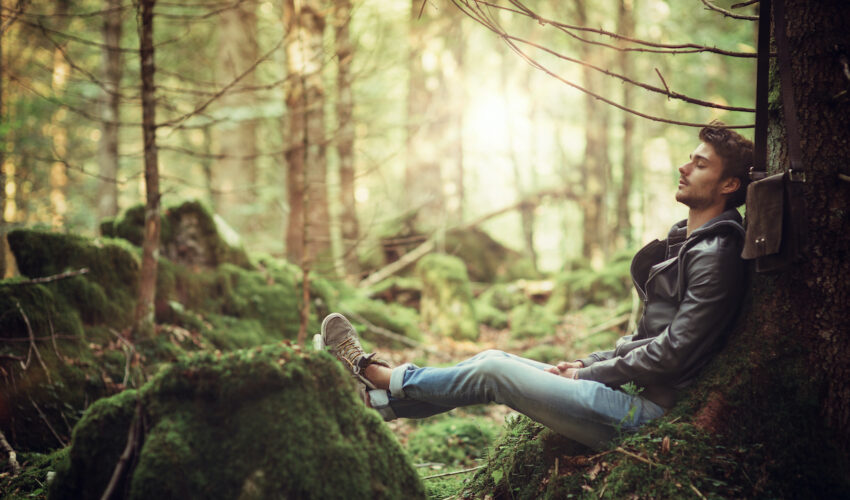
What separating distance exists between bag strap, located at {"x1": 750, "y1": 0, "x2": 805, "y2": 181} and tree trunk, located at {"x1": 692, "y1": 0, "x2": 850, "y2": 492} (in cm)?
5

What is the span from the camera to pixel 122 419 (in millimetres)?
2658

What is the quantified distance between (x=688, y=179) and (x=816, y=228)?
2.87 ft

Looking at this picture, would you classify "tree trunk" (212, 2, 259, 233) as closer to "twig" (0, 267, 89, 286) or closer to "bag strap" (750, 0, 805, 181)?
"twig" (0, 267, 89, 286)

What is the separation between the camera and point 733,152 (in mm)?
3426

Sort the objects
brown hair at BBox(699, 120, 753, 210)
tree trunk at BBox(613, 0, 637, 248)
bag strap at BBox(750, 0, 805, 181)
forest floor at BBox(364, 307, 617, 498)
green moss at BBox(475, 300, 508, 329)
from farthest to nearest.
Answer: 1. tree trunk at BBox(613, 0, 637, 248)
2. green moss at BBox(475, 300, 508, 329)
3. forest floor at BBox(364, 307, 617, 498)
4. brown hair at BBox(699, 120, 753, 210)
5. bag strap at BBox(750, 0, 805, 181)

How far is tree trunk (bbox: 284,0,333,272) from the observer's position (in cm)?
729

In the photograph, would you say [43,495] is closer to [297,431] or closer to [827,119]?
[297,431]

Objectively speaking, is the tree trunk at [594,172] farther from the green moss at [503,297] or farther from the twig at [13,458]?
the twig at [13,458]

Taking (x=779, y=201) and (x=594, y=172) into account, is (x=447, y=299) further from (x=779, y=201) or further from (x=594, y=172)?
(x=594, y=172)

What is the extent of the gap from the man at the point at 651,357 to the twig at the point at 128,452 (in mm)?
1285

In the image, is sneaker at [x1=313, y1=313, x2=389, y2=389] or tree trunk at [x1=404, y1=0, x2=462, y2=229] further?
tree trunk at [x1=404, y1=0, x2=462, y2=229]

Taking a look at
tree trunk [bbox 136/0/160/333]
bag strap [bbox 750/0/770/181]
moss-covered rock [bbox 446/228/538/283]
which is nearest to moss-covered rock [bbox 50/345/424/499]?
bag strap [bbox 750/0/770/181]

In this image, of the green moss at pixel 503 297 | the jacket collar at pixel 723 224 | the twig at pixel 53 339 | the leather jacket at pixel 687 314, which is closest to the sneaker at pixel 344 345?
the leather jacket at pixel 687 314

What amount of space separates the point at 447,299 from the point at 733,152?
767 cm
